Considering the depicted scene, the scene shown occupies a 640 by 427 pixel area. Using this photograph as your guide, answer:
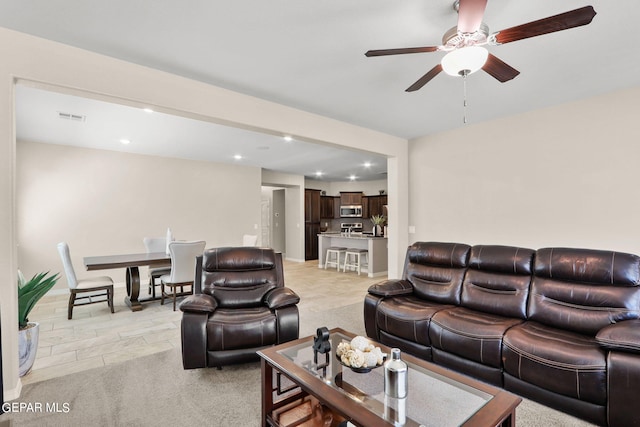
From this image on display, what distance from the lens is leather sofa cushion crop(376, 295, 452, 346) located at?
2721 mm

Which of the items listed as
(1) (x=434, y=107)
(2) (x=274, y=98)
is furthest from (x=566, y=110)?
(2) (x=274, y=98)

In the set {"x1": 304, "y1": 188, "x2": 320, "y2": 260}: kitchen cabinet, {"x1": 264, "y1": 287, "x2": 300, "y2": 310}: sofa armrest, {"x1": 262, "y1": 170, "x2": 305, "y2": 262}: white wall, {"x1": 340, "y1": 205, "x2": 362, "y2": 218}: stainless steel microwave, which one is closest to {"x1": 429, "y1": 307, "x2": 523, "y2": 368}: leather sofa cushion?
{"x1": 264, "y1": 287, "x2": 300, "y2": 310}: sofa armrest

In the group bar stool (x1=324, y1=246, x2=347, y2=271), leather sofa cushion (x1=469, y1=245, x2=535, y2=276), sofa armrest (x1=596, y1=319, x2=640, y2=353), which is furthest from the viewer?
bar stool (x1=324, y1=246, x2=347, y2=271)

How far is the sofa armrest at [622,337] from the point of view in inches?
70.0

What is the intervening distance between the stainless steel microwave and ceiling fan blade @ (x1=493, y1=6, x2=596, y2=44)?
27.3 feet

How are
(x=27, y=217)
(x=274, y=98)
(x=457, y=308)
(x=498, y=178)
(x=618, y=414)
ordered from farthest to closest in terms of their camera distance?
(x=27, y=217)
(x=498, y=178)
(x=274, y=98)
(x=457, y=308)
(x=618, y=414)

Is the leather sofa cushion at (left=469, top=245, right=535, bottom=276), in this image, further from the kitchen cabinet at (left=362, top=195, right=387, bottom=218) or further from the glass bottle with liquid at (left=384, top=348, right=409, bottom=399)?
the kitchen cabinet at (left=362, top=195, right=387, bottom=218)

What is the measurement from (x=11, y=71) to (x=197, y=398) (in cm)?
285

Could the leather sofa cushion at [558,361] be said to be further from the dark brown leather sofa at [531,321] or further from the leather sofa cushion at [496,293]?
the leather sofa cushion at [496,293]

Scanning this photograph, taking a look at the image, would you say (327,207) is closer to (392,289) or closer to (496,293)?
(392,289)

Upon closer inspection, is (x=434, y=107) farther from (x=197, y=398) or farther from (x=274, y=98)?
(x=197, y=398)

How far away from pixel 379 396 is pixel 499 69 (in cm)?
237

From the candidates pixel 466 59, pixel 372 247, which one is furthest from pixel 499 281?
pixel 372 247

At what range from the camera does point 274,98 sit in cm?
365
